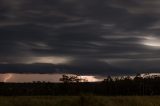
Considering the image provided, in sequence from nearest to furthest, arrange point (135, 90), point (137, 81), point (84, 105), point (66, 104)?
point (84, 105), point (66, 104), point (135, 90), point (137, 81)

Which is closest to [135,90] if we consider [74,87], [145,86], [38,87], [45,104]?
[145,86]

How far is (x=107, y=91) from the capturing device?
116 metres

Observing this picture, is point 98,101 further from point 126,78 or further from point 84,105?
point 126,78

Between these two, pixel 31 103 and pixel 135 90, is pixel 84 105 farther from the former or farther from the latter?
pixel 135 90

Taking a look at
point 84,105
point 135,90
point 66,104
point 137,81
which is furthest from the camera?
point 137,81

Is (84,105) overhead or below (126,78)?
below

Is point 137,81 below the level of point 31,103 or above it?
above

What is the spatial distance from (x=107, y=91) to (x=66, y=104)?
68.1m

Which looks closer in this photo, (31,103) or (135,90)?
(31,103)

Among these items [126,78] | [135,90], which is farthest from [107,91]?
[126,78]

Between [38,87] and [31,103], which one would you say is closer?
[31,103]

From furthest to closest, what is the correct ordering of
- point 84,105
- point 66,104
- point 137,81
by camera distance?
point 137,81 < point 66,104 < point 84,105

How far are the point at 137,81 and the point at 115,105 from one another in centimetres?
7598

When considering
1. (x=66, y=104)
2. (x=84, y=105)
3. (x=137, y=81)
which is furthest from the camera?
(x=137, y=81)
